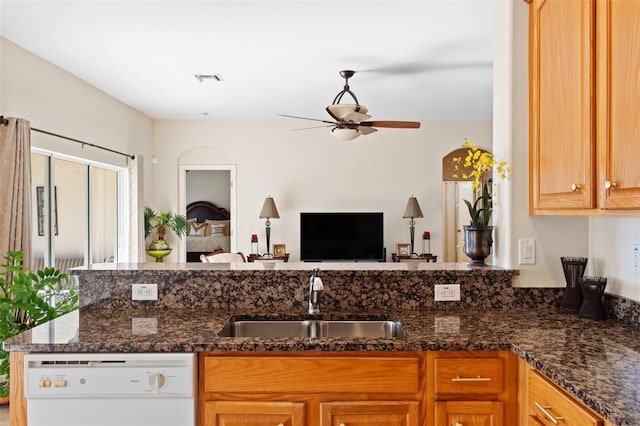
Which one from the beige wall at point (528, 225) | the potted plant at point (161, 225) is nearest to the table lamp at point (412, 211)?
the potted plant at point (161, 225)

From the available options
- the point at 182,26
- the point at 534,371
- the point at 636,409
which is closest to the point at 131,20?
the point at 182,26

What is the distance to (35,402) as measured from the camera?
1615 millimetres

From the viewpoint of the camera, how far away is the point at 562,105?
5.93ft

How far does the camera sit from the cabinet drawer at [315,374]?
1604mm

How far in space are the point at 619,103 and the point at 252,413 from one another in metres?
1.51

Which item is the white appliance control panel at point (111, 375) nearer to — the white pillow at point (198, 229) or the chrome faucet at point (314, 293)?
the chrome faucet at point (314, 293)

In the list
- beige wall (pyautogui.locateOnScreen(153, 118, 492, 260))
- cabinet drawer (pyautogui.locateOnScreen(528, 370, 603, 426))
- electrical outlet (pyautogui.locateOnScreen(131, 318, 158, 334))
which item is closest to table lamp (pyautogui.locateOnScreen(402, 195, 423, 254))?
beige wall (pyautogui.locateOnScreen(153, 118, 492, 260))

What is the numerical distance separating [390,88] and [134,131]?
10.8 ft

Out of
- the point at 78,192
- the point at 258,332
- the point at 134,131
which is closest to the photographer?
the point at 258,332

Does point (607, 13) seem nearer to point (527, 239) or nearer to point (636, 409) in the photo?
point (527, 239)

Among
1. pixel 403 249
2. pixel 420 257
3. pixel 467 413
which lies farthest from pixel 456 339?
pixel 403 249

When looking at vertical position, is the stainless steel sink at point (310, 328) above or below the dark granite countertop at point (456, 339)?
below

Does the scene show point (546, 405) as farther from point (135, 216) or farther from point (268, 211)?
point (135, 216)

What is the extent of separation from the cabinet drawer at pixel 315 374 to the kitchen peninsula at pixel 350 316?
32 mm
